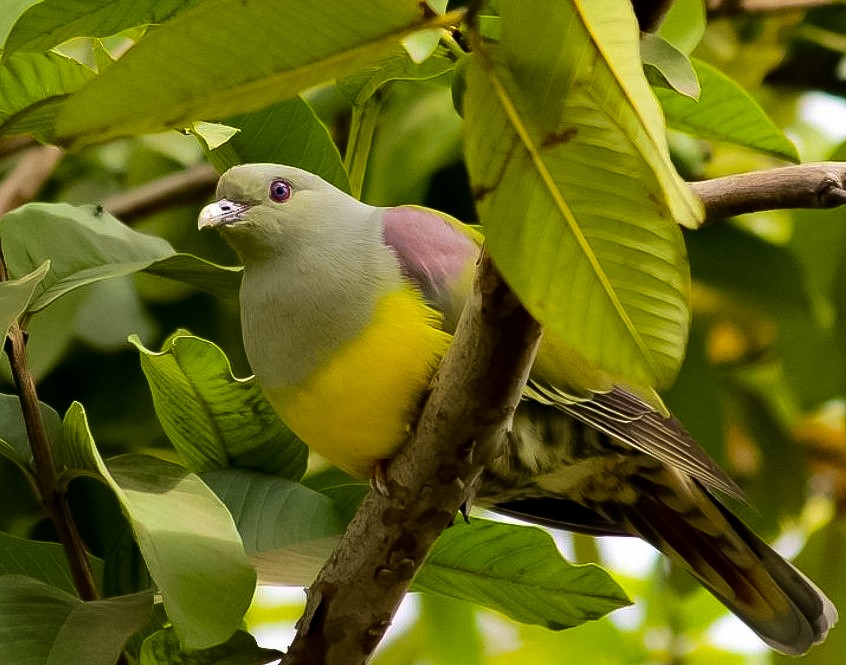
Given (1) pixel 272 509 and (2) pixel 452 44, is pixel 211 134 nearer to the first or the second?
(2) pixel 452 44

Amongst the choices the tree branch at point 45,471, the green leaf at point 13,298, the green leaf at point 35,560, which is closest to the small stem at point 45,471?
the tree branch at point 45,471

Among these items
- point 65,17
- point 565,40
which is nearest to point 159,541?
point 65,17

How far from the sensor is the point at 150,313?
256cm

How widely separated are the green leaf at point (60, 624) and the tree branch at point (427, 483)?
188mm

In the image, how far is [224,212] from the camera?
1893mm

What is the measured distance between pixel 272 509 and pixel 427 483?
355 mm

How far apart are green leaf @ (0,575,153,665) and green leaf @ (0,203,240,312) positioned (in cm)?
38

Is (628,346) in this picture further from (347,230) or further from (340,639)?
(347,230)

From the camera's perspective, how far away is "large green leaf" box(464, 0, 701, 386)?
2.53 feet

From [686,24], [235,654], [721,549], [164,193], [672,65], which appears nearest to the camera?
[672,65]

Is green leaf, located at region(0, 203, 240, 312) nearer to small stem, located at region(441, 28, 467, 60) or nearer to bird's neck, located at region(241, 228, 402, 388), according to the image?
bird's neck, located at region(241, 228, 402, 388)

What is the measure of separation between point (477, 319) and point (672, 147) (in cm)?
137

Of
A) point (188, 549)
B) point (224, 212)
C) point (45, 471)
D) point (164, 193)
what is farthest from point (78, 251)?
point (164, 193)

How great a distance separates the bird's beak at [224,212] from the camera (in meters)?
1.87
